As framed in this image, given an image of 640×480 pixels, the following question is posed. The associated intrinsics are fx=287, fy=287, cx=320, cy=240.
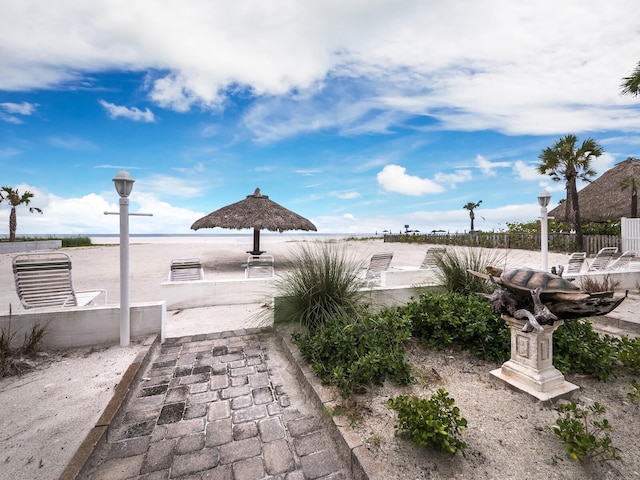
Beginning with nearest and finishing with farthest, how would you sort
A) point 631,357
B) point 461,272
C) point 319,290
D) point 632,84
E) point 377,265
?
point 631,357 → point 319,290 → point 461,272 → point 377,265 → point 632,84

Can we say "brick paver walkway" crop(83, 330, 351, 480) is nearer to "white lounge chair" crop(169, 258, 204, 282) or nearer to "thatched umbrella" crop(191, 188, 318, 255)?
"white lounge chair" crop(169, 258, 204, 282)

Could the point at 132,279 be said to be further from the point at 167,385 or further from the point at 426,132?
the point at 426,132

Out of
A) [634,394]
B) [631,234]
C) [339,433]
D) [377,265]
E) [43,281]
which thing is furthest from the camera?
[631,234]

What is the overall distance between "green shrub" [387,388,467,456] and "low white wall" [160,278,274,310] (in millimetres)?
3329

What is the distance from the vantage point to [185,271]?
6.09m

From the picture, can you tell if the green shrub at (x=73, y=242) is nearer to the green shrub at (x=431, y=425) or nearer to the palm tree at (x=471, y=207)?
the green shrub at (x=431, y=425)

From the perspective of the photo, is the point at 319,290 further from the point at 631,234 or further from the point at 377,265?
the point at 631,234

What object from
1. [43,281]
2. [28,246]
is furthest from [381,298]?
[28,246]

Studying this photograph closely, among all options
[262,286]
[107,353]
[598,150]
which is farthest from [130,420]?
[598,150]

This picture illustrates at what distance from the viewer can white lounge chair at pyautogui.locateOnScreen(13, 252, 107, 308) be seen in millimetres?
3623

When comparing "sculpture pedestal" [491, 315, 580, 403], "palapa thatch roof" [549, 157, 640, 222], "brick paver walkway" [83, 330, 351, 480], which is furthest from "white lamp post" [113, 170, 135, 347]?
"palapa thatch roof" [549, 157, 640, 222]

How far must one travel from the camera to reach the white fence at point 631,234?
497 inches

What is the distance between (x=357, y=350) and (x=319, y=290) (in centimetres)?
94

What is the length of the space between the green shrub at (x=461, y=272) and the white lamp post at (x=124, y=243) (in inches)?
158
